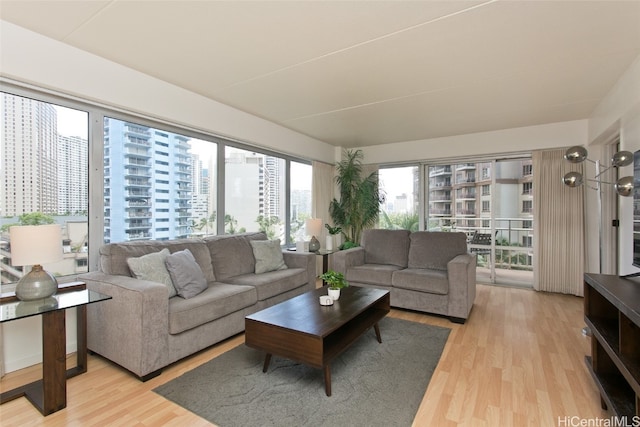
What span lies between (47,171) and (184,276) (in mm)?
1319

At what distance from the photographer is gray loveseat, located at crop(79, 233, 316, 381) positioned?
6.85 ft

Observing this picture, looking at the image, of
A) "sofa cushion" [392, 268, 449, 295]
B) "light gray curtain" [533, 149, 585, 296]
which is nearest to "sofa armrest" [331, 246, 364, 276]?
"sofa cushion" [392, 268, 449, 295]

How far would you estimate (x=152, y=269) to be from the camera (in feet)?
8.18

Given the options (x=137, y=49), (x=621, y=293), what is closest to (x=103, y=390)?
(x=137, y=49)

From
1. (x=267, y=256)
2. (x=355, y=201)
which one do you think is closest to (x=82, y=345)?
(x=267, y=256)

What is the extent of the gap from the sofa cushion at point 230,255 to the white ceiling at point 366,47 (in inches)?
62.7

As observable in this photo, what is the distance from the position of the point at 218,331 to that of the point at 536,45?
3329mm

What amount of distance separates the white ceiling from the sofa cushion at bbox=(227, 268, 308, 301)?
1956mm

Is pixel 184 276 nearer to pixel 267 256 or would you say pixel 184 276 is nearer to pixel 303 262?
pixel 267 256

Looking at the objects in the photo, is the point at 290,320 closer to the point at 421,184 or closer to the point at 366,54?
the point at 366,54

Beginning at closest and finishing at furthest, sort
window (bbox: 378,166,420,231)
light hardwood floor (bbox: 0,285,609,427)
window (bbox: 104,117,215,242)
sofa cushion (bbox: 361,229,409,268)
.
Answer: light hardwood floor (bbox: 0,285,609,427), window (bbox: 104,117,215,242), sofa cushion (bbox: 361,229,409,268), window (bbox: 378,166,420,231)

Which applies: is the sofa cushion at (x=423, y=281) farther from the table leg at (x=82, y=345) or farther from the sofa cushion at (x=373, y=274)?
the table leg at (x=82, y=345)

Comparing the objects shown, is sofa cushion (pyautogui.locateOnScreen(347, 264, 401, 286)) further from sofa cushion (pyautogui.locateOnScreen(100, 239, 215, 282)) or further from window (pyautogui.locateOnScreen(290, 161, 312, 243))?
sofa cushion (pyautogui.locateOnScreen(100, 239, 215, 282))

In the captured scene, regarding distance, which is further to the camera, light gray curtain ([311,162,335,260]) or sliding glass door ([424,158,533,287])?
light gray curtain ([311,162,335,260])
